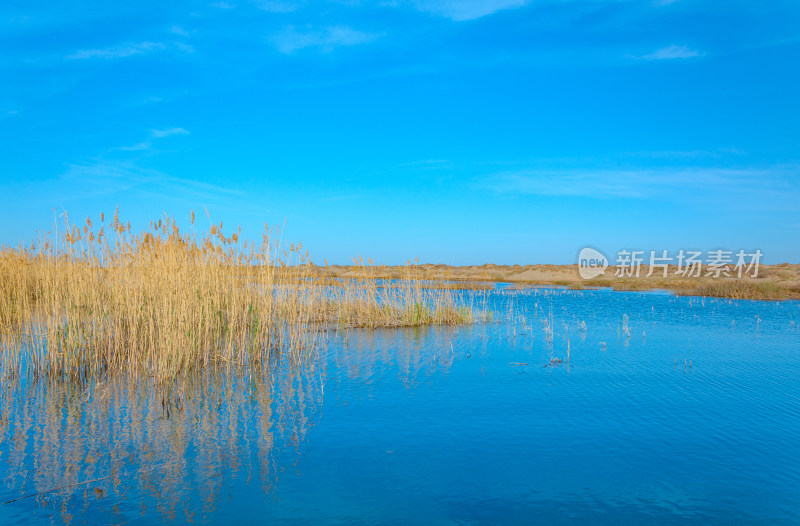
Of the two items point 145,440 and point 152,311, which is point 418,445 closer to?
point 145,440

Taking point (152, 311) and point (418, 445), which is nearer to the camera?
point (418, 445)

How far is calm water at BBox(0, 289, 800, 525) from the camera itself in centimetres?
341

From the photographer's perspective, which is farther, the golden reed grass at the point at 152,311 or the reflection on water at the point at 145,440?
the golden reed grass at the point at 152,311

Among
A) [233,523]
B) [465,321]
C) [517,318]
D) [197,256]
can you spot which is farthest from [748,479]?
[517,318]

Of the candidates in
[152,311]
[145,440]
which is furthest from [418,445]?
A: [152,311]

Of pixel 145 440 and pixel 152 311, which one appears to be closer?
pixel 145 440

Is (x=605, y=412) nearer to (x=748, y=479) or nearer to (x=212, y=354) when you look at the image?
(x=748, y=479)

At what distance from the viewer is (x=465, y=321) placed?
40.8 ft

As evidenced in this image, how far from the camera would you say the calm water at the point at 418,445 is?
3.41 m

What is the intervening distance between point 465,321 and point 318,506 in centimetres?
926

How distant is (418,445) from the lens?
14.8ft

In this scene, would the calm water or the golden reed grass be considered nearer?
the calm water

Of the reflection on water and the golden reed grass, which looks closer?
the reflection on water

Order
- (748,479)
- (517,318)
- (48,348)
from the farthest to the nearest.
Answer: (517,318), (48,348), (748,479)
